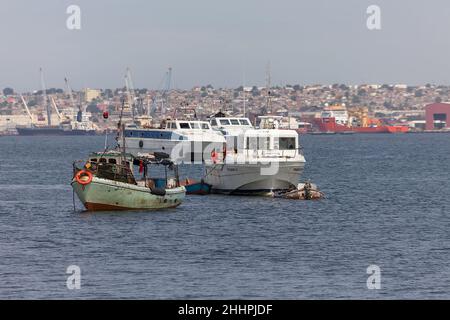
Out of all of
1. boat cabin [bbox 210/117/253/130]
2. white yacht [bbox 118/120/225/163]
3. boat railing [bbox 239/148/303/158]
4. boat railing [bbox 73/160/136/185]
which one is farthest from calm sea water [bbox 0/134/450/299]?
white yacht [bbox 118/120/225/163]

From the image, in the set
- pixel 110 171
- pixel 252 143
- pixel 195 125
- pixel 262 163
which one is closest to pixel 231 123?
pixel 195 125

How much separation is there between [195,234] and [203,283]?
1664 cm

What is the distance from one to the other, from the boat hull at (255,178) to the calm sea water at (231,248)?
132 centimetres

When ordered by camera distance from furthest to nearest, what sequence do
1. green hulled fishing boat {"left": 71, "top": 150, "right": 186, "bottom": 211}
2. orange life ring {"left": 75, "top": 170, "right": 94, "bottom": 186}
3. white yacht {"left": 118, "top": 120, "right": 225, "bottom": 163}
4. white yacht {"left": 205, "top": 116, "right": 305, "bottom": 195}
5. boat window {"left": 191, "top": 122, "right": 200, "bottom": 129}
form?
boat window {"left": 191, "top": 122, "right": 200, "bottom": 129} → white yacht {"left": 118, "top": 120, "right": 225, "bottom": 163} → white yacht {"left": 205, "top": 116, "right": 305, "bottom": 195} → green hulled fishing boat {"left": 71, "top": 150, "right": 186, "bottom": 211} → orange life ring {"left": 75, "top": 170, "right": 94, "bottom": 186}

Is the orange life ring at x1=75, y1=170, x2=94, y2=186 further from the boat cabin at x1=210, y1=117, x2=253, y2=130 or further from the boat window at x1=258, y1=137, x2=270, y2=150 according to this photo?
the boat cabin at x1=210, y1=117, x2=253, y2=130

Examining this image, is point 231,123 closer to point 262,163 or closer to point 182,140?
point 182,140

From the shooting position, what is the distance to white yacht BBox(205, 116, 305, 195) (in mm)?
81875

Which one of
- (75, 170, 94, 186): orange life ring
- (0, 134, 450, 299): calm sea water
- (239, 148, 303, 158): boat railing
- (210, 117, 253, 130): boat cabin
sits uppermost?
(210, 117, 253, 130): boat cabin

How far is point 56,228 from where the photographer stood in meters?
65.4

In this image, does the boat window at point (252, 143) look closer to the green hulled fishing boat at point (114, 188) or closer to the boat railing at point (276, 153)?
the boat railing at point (276, 153)

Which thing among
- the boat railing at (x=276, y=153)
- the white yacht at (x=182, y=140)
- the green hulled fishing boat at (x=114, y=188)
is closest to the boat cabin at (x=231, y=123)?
the white yacht at (x=182, y=140)

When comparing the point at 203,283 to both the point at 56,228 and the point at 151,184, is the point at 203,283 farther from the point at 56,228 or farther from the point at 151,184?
the point at 151,184

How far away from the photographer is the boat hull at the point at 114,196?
67688 millimetres
